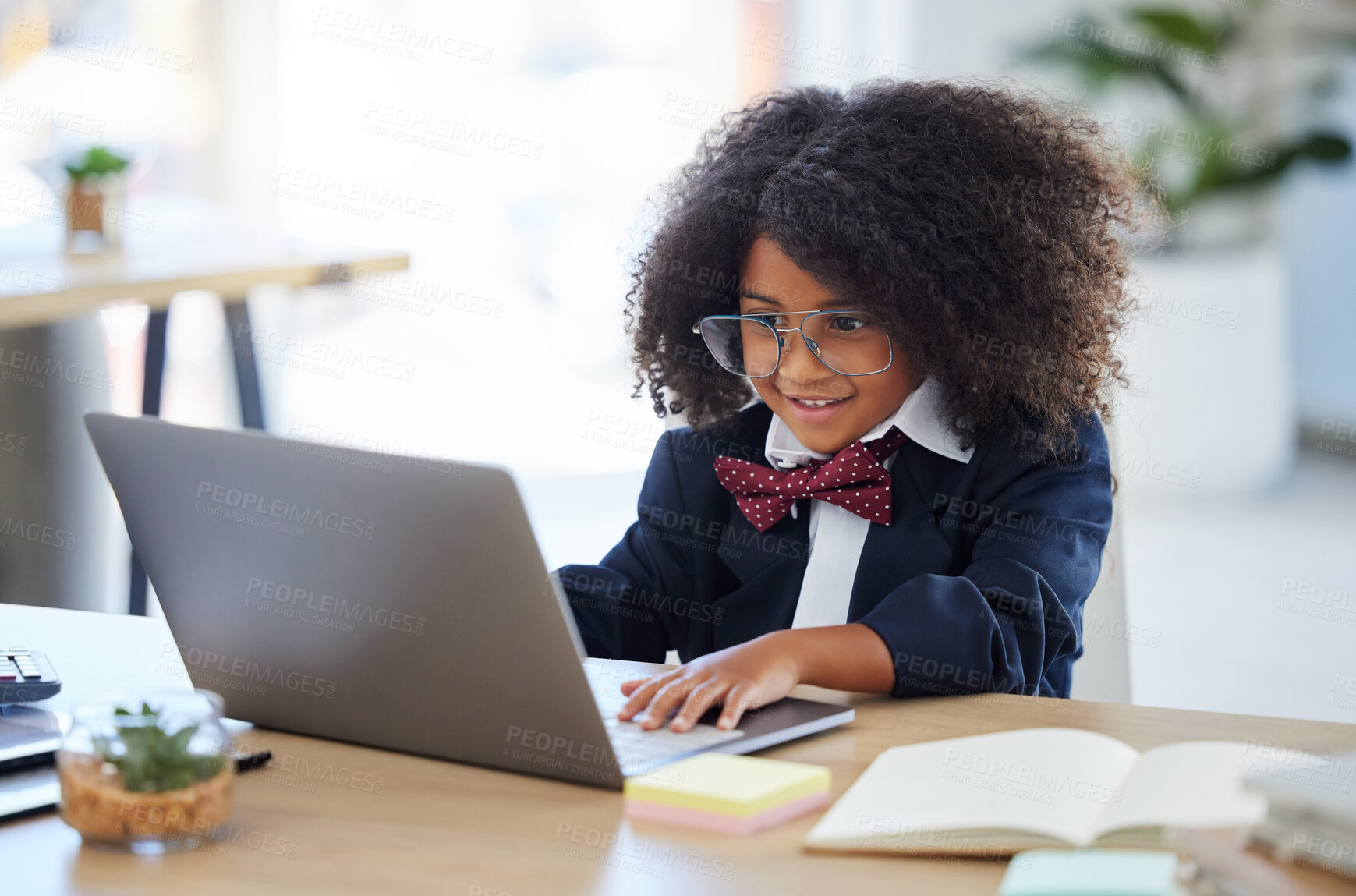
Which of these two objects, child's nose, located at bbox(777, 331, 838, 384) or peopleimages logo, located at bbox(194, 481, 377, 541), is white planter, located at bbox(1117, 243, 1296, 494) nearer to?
child's nose, located at bbox(777, 331, 838, 384)

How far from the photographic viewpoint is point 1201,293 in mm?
4477

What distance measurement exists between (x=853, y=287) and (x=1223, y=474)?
3.56 metres

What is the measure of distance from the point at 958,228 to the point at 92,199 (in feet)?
6.65

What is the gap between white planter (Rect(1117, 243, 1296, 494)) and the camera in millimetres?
4422

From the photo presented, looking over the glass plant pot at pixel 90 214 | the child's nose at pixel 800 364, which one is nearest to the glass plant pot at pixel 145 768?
the child's nose at pixel 800 364

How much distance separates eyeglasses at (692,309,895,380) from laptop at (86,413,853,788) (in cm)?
42

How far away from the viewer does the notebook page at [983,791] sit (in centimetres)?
81

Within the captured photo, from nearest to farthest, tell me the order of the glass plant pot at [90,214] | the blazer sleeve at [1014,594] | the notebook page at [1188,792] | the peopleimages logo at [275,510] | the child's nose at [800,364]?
the notebook page at [1188,792] < the peopleimages logo at [275,510] < the blazer sleeve at [1014,594] < the child's nose at [800,364] < the glass plant pot at [90,214]

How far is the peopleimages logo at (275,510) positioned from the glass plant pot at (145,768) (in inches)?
5.6

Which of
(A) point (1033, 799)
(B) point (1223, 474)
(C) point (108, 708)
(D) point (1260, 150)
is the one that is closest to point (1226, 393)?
(B) point (1223, 474)

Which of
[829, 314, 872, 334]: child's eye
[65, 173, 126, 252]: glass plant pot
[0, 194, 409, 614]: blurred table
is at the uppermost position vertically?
[65, 173, 126, 252]: glass plant pot

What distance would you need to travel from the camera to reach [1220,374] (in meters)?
4.46

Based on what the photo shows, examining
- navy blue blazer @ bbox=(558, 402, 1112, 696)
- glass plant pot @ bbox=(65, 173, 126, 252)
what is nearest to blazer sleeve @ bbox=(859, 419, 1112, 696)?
navy blue blazer @ bbox=(558, 402, 1112, 696)

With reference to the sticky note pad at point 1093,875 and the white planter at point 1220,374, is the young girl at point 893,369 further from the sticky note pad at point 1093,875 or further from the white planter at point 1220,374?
the white planter at point 1220,374
